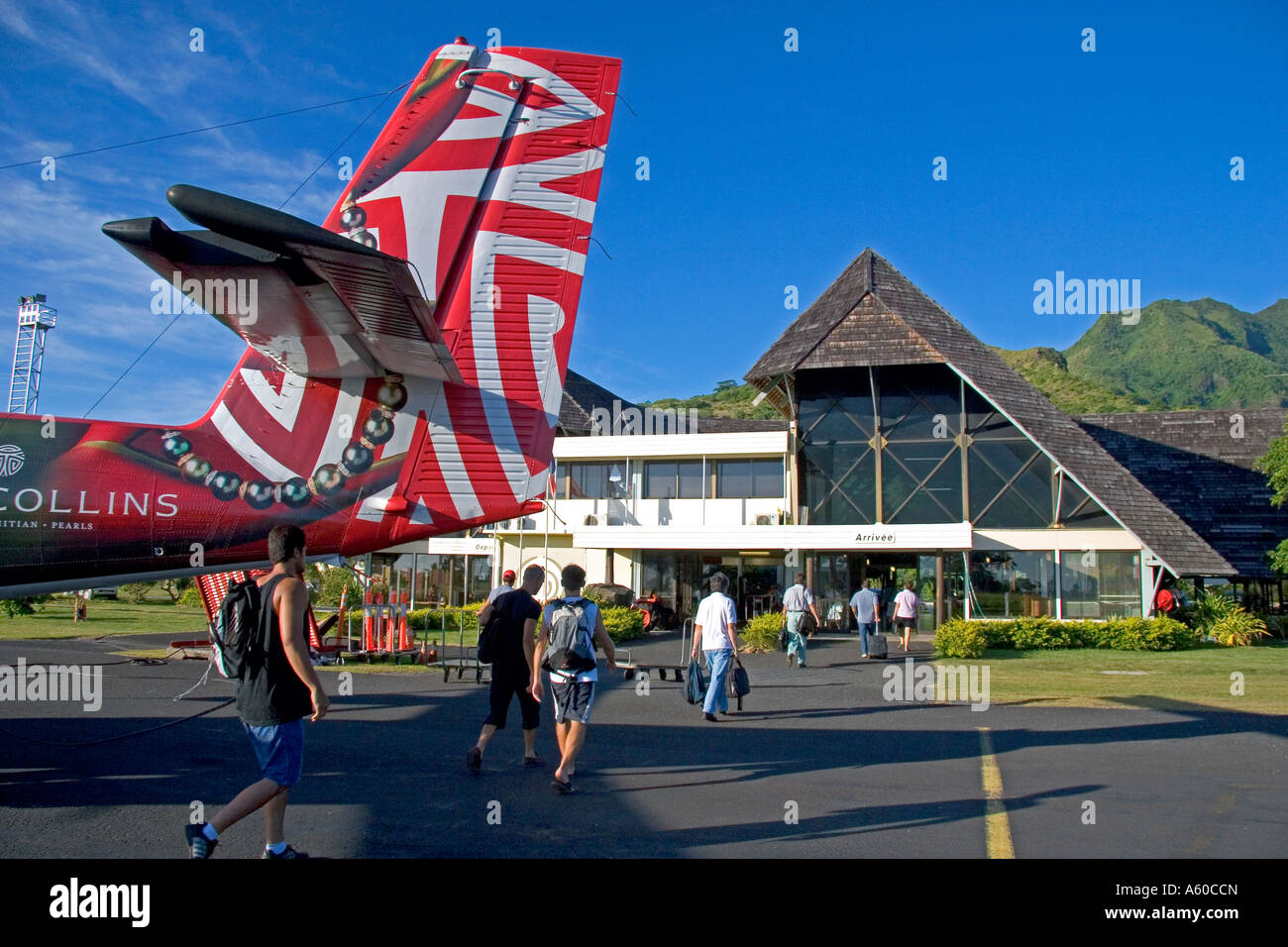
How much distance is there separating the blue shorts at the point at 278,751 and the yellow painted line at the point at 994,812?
12.7 ft

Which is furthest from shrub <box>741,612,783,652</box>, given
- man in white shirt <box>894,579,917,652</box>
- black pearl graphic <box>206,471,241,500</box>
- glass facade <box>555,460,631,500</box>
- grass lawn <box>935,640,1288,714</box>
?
black pearl graphic <box>206,471,241,500</box>

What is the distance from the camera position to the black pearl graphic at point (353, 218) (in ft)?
25.6

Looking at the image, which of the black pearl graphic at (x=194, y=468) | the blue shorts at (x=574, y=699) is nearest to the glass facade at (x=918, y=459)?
the blue shorts at (x=574, y=699)

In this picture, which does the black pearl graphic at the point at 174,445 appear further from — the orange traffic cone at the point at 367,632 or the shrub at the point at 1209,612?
the shrub at the point at 1209,612

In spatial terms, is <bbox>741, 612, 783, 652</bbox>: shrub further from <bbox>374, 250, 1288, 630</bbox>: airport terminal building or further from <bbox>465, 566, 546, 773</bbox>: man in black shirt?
<bbox>465, 566, 546, 773</bbox>: man in black shirt

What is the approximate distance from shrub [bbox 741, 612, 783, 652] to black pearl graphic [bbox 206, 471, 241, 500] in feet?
48.2

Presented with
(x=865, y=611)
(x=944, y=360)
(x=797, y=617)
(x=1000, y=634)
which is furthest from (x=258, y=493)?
A: (x=944, y=360)

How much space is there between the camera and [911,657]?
1927 centimetres

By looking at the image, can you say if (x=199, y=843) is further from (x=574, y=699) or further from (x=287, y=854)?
(x=574, y=699)

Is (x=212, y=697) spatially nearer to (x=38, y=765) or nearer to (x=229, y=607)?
(x=38, y=765)

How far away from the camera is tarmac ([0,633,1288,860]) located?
562 centimetres

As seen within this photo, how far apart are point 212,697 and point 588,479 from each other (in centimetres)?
2030
